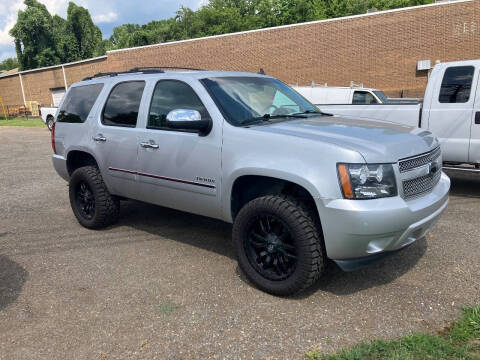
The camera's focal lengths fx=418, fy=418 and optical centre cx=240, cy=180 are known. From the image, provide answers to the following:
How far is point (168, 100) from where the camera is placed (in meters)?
4.36

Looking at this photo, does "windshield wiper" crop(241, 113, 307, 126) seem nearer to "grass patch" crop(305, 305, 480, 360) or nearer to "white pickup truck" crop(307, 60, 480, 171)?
"grass patch" crop(305, 305, 480, 360)

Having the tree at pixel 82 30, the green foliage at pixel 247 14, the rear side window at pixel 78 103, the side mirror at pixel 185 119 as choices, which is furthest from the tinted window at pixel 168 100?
the tree at pixel 82 30

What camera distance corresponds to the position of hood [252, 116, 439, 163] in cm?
315

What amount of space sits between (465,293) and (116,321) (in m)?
2.82

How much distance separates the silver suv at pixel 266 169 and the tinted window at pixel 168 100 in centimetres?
1

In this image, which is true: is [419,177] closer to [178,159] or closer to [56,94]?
[178,159]

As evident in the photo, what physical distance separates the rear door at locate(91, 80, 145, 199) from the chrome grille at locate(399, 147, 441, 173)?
271cm

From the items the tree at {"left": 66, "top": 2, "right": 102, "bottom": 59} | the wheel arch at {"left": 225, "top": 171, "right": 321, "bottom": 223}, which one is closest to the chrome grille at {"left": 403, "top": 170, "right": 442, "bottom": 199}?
the wheel arch at {"left": 225, "top": 171, "right": 321, "bottom": 223}

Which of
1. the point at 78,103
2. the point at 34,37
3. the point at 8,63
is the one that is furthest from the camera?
the point at 8,63

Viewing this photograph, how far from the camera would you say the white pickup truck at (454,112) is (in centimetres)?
637

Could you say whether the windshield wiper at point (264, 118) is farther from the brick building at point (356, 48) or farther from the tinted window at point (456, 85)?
the brick building at point (356, 48)

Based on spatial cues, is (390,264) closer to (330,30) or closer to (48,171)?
(48,171)

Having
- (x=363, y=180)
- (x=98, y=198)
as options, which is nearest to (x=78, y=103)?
(x=98, y=198)

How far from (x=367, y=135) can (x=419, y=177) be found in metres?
0.54
